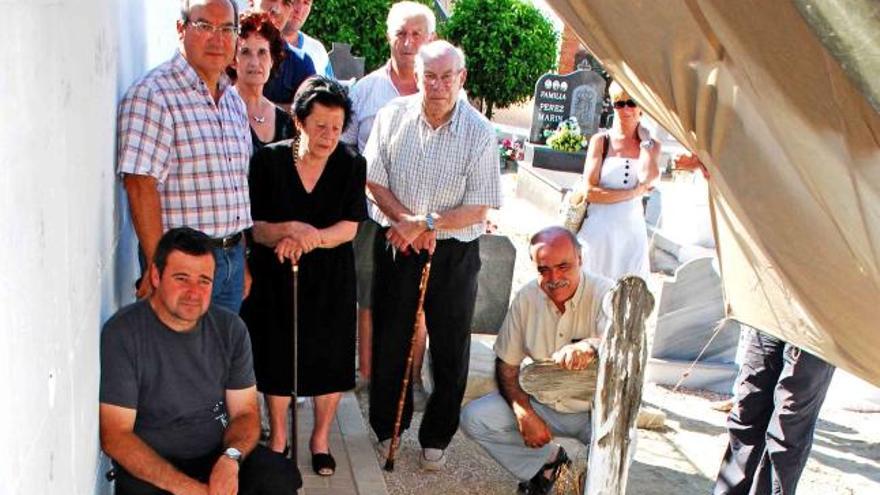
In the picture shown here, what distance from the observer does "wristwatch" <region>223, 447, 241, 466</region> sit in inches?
139

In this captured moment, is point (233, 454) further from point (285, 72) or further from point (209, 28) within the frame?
point (285, 72)

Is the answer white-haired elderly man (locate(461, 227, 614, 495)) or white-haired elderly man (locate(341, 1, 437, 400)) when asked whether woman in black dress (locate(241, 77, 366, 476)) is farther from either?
white-haired elderly man (locate(341, 1, 437, 400))

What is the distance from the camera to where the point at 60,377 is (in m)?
2.41

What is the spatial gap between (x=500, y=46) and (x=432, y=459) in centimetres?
1520

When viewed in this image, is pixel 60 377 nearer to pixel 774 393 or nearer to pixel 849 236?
pixel 849 236

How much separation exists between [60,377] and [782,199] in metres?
1.68

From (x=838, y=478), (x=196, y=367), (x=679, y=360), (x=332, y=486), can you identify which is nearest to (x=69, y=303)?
(x=196, y=367)

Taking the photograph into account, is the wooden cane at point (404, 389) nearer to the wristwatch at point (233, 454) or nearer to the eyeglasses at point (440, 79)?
the eyeglasses at point (440, 79)

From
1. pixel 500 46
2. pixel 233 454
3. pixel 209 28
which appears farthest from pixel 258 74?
pixel 500 46

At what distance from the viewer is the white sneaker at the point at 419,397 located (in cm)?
570

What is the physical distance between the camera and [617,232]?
5871mm

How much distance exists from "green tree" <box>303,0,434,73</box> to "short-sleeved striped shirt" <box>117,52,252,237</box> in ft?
43.3

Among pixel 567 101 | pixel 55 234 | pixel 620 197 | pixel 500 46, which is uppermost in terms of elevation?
pixel 500 46

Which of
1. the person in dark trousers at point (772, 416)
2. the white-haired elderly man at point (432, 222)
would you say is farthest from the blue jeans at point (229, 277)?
the person in dark trousers at point (772, 416)
